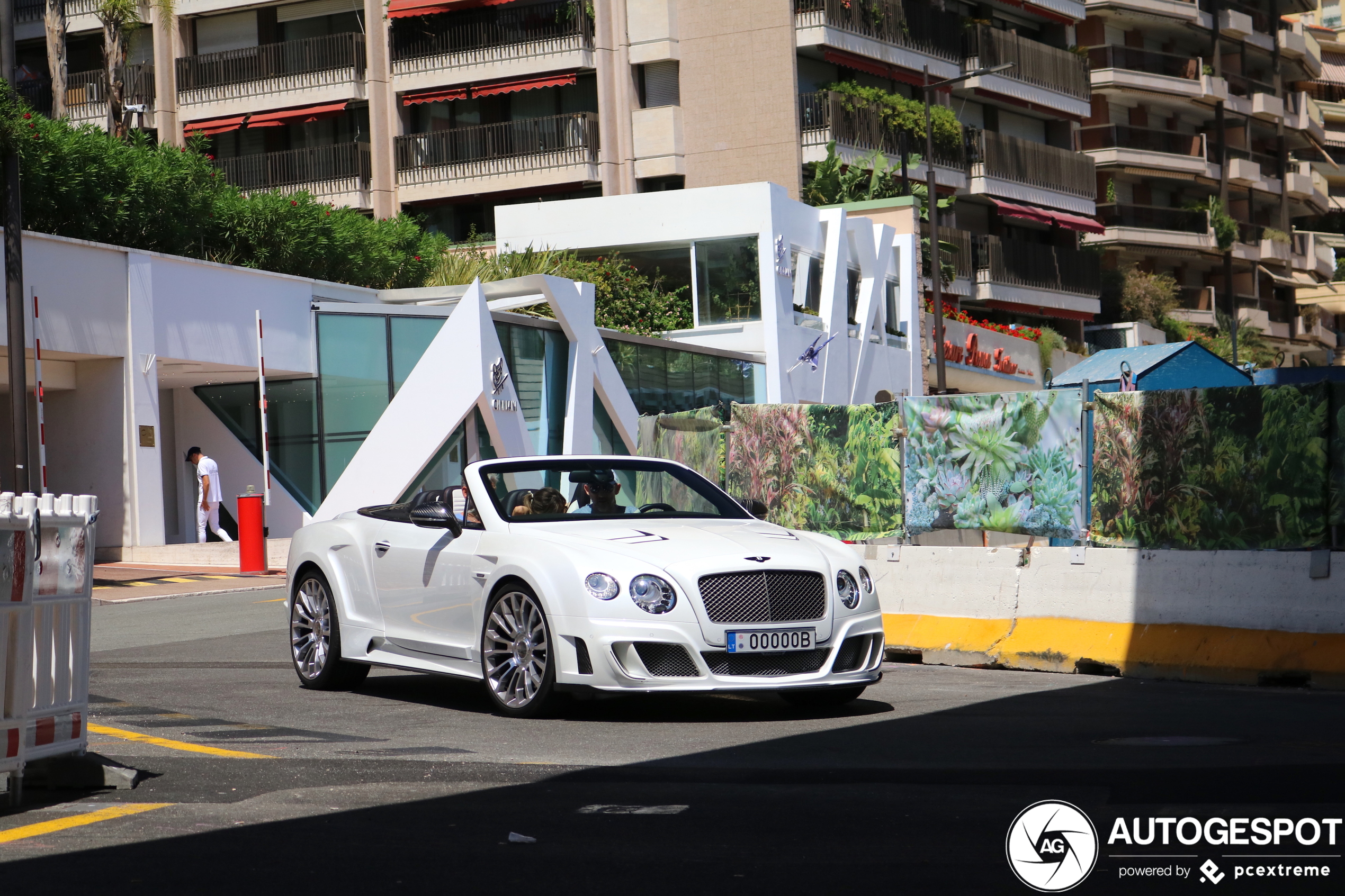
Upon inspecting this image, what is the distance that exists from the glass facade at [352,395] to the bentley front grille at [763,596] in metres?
18.8

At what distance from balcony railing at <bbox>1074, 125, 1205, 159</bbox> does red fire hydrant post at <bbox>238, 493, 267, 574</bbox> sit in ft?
149

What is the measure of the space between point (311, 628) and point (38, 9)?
46.9 metres

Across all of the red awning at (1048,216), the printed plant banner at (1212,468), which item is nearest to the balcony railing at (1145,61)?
the red awning at (1048,216)

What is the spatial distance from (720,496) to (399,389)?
58.4 ft

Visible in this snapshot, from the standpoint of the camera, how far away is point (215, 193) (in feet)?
108

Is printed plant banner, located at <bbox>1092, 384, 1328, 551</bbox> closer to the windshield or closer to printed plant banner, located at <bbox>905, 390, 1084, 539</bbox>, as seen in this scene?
printed plant banner, located at <bbox>905, 390, 1084, 539</bbox>

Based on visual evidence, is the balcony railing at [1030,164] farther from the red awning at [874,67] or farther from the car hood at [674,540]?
the car hood at [674,540]

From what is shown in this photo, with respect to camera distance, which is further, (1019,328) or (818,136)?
(1019,328)

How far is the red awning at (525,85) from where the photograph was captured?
46719 millimetres

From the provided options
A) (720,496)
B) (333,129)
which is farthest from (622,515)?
(333,129)

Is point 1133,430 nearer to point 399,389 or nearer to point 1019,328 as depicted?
point 399,389

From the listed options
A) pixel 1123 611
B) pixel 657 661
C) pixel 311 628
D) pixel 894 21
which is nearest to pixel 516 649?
pixel 657 661

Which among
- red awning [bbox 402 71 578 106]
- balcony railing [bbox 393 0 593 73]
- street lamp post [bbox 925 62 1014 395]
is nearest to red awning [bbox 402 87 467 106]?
red awning [bbox 402 71 578 106]

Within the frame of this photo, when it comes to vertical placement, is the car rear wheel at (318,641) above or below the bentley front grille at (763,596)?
below
